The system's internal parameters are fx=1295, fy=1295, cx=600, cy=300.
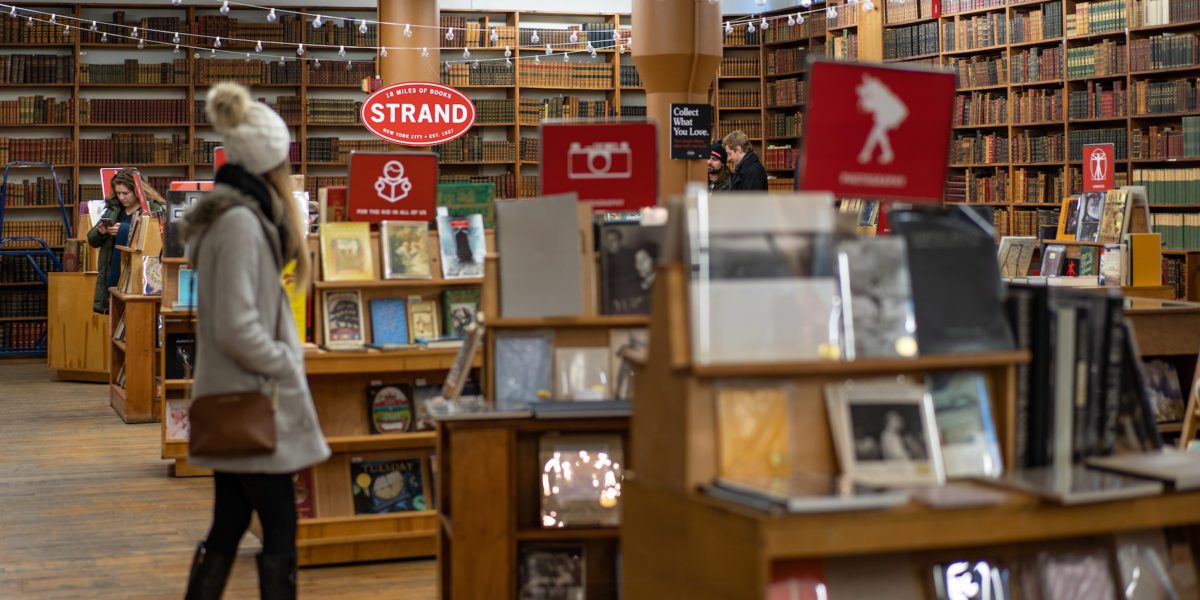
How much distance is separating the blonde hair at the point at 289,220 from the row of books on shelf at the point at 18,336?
9705 mm

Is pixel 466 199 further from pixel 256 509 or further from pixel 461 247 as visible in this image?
pixel 256 509

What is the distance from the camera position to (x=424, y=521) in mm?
5070

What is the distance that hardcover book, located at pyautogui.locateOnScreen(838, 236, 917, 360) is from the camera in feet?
8.46

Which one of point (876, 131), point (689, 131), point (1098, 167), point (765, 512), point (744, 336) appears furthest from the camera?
point (689, 131)

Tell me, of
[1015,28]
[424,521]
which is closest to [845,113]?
[424,521]

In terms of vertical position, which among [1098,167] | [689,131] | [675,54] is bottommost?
[1098,167]

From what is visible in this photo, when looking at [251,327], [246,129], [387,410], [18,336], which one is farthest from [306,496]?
[18,336]

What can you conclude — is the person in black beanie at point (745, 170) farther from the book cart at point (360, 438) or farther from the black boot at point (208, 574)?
the black boot at point (208, 574)

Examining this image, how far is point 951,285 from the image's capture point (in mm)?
2711

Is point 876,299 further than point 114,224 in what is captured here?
No

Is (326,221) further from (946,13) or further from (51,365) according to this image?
(946,13)

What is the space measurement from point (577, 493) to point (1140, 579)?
1476 mm

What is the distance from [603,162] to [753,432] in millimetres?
1747

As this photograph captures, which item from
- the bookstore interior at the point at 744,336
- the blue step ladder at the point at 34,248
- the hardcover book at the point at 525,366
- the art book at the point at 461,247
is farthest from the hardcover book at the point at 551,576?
the blue step ladder at the point at 34,248
